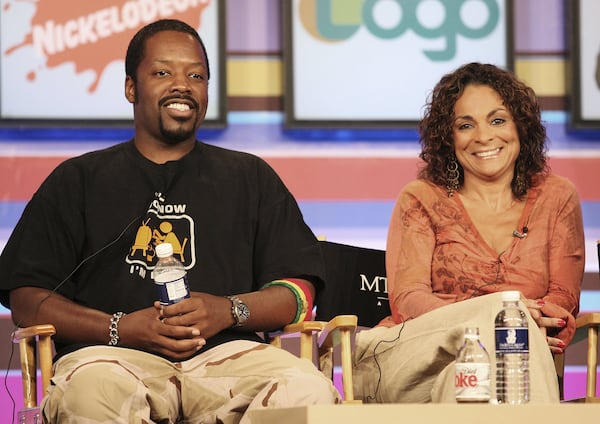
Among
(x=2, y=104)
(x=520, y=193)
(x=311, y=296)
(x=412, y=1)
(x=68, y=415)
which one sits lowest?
(x=68, y=415)

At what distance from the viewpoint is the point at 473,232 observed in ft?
12.6

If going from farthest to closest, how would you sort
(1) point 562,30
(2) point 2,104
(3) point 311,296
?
(1) point 562,30 < (2) point 2,104 < (3) point 311,296

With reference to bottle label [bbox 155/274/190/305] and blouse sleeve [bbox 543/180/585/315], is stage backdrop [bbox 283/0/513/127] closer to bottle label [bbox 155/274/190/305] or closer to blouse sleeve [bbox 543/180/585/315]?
blouse sleeve [bbox 543/180/585/315]

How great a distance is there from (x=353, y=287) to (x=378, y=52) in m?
1.09

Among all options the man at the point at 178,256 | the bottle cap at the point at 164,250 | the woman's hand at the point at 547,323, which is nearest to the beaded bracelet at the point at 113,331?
the man at the point at 178,256

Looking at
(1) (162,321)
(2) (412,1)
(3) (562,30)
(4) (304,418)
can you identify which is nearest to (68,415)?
(1) (162,321)

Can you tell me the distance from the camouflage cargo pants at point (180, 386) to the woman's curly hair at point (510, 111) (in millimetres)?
1029

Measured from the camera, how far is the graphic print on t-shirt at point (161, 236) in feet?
11.3

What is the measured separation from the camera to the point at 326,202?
4.67 m

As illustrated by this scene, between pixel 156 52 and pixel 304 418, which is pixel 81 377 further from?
pixel 156 52

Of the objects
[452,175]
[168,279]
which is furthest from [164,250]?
[452,175]

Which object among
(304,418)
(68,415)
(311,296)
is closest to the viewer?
(304,418)

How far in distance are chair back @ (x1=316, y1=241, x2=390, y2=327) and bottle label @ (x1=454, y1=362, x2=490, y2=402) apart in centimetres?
138

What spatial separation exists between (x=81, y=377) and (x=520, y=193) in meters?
1.65
